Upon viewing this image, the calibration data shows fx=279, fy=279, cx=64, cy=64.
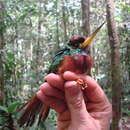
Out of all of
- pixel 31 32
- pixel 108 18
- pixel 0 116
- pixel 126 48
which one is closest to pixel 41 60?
pixel 31 32

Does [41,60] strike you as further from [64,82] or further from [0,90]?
[64,82]

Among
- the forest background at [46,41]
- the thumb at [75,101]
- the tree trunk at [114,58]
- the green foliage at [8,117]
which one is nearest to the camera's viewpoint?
the thumb at [75,101]

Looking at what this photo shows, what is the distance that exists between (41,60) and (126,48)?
3.32m

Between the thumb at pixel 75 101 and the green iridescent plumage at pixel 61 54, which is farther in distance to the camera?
the green iridescent plumage at pixel 61 54

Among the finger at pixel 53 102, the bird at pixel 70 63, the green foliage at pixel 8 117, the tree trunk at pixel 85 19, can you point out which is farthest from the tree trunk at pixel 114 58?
the green foliage at pixel 8 117

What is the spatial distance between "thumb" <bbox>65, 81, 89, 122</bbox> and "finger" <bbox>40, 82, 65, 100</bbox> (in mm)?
48

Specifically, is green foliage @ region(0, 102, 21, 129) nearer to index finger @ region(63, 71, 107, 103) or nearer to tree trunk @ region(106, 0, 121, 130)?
tree trunk @ region(106, 0, 121, 130)

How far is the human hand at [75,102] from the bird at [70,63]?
0.13 feet

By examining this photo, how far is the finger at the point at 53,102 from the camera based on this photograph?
3.60 feet

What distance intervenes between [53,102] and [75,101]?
134mm

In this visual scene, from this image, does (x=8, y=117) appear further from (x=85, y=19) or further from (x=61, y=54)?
(x=61, y=54)

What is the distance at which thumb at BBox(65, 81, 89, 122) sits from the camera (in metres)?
1.03

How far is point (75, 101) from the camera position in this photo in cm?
104

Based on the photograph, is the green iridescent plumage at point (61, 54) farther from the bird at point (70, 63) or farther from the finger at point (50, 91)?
the finger at point (50, 91)
